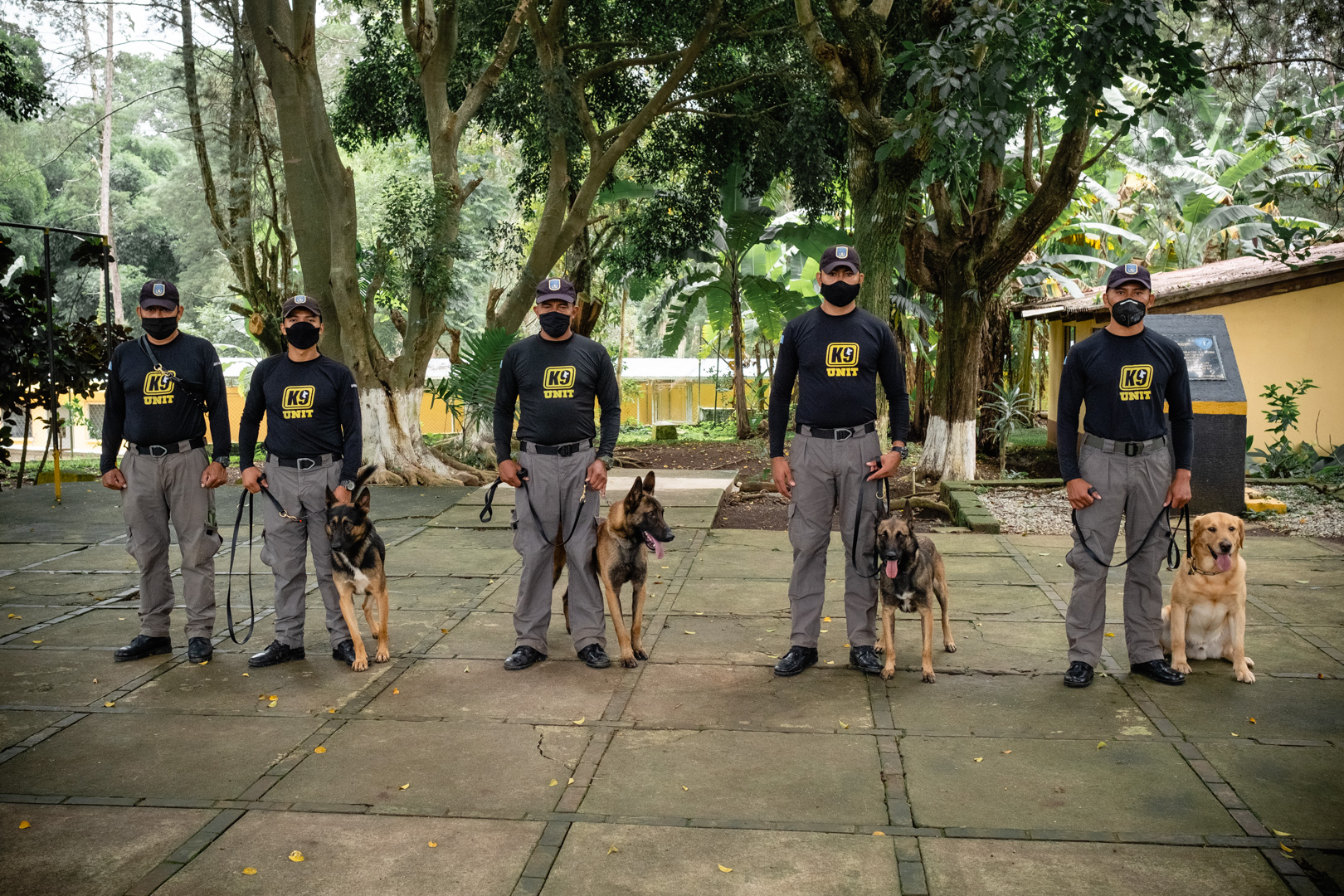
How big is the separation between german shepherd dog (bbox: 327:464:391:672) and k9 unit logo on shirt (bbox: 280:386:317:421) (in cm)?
45

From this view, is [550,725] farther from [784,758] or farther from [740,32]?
[740,32]

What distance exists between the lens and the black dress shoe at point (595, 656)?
596cm

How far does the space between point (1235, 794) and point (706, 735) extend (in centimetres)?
216

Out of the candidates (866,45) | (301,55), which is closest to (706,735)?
(866,45)

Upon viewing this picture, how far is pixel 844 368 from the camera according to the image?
5.69m

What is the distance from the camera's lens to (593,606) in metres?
6.09

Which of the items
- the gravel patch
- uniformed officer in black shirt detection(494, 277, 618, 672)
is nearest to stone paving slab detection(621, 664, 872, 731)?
uniformed officer in black shirt detection(494, 277, 618, 672)

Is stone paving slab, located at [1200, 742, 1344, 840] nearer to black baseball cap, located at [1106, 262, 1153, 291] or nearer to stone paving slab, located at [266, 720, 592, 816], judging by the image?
black baseball cap, located at [1106, 262, 1153, 291]

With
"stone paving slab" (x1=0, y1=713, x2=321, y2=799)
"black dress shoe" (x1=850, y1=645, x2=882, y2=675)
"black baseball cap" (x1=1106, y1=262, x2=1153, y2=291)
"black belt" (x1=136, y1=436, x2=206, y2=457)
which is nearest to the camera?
"stone paving slab" (x1=0, y1=713, x2=321, y2=799)

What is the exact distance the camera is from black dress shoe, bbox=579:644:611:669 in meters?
5.96

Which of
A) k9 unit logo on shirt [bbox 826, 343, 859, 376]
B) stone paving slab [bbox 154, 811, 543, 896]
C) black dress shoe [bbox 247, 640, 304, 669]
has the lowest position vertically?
stone paving slab [bbox 154, 811, 543, 896]

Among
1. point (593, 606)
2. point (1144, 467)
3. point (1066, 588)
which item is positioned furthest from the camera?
point (1066, 588)

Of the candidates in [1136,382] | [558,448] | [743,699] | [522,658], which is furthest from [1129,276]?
[522,658]

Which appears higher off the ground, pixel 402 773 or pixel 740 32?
pixel 740 32
